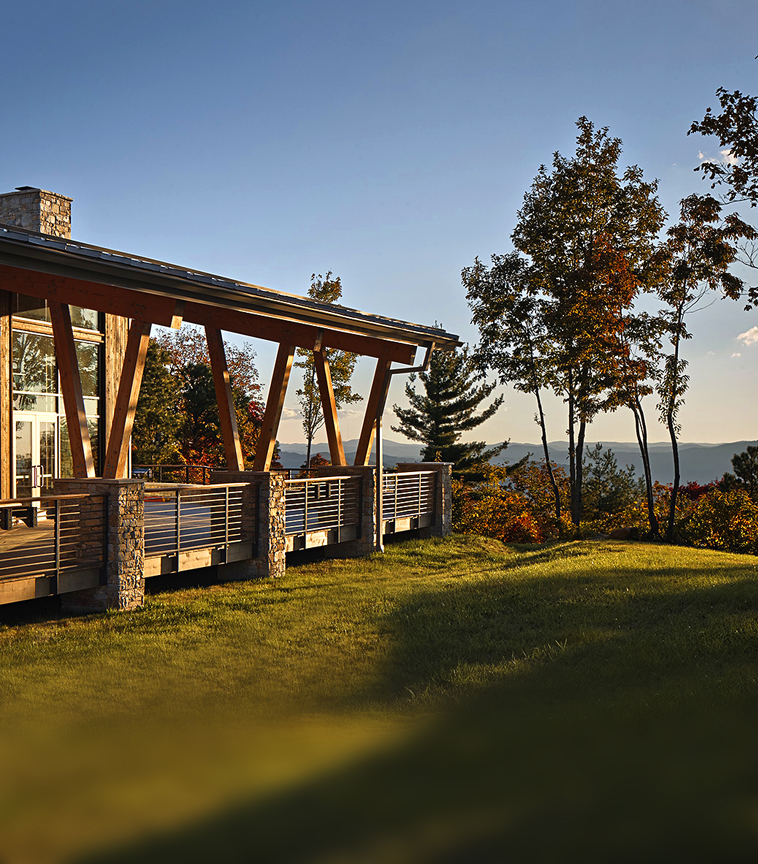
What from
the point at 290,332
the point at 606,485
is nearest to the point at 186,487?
the point at 290,332

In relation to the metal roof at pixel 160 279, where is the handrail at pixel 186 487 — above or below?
below

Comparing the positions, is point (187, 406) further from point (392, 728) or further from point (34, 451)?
point (392, 728)

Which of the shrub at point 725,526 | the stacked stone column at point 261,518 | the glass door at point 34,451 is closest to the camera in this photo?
the stacked stone column at point 261,518

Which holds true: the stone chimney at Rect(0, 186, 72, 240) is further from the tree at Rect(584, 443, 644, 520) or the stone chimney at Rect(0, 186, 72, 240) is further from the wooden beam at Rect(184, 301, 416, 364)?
the tree at Rect(584, 443, 644, 520)

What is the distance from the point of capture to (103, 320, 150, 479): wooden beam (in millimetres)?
10805

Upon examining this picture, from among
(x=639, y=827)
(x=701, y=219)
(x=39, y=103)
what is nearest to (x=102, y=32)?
(x=39, y=103)

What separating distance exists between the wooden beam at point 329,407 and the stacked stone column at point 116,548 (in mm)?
5102

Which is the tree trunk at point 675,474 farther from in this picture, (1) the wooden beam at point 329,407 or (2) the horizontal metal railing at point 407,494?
(1) the wooden beam at point 329,407

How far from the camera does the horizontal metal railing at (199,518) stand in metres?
11.3

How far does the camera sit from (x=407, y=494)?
1820cm

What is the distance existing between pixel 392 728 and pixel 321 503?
352 inches

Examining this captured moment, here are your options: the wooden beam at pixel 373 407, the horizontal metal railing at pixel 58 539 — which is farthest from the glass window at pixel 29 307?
the wooden beam at pixel 373 407

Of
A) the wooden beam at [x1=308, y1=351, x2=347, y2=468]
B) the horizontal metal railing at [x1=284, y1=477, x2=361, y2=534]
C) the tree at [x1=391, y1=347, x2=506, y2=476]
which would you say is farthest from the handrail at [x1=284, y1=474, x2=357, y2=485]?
the tree at [x1=391, y1=347, x2=506, y2=476]

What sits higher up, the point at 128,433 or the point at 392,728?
the point at 128,433
